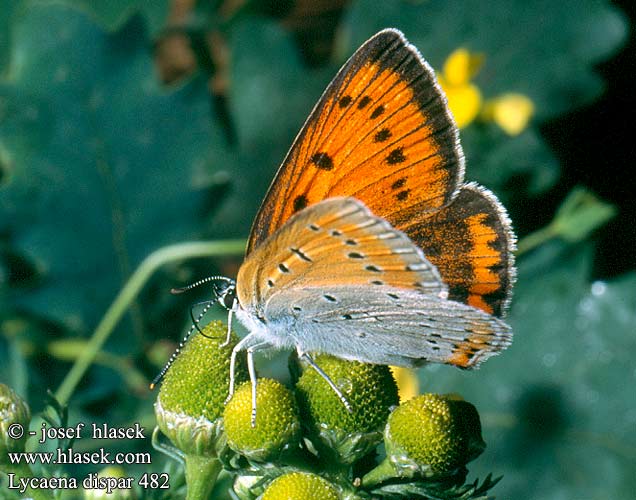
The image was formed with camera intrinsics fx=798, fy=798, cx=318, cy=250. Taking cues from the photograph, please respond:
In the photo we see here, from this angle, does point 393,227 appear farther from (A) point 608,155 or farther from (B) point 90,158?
(A) point 608,155

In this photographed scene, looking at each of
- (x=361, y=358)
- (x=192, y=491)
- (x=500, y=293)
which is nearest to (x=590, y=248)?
(x=500, y=293)

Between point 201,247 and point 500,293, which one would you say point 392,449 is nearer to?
point 500,293

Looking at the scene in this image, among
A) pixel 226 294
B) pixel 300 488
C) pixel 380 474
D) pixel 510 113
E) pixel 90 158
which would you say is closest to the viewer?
pixel 300 488

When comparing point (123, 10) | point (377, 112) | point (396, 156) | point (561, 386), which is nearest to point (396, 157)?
point (396, 156)

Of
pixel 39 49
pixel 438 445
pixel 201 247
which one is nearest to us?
pixel 438 445

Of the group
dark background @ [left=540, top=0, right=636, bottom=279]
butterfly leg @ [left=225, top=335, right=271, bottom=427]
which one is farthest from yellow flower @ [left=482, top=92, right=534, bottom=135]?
butterfly leg @ [left=225, top=335, right=271, bottom=427]
